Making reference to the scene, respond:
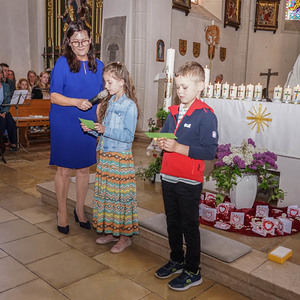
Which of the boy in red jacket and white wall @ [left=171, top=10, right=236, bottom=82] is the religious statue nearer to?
white wall @ [left=171, top=10, right=236, bottom=82]

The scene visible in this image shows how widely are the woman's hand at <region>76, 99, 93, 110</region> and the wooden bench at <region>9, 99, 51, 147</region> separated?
16.8 feet

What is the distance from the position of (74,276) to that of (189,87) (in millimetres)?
1531

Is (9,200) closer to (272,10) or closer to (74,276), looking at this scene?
(74,276)

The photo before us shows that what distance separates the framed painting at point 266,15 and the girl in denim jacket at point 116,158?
10.5 metres

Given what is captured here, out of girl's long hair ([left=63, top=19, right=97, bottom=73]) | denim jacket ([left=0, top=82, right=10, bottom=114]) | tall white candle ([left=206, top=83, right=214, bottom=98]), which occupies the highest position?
girl's long hair ([left=63, top=19, right=97, bottom=73])

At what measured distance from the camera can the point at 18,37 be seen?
41.1 ft

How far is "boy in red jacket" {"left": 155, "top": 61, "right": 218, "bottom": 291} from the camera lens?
2.26 m

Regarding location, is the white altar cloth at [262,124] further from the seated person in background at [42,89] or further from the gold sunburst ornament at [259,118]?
the seated person in background at [42,89]

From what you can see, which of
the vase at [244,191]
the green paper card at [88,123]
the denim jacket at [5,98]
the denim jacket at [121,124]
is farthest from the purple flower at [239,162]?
the denim jacket at [5,98]

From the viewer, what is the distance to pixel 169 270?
8.61ft

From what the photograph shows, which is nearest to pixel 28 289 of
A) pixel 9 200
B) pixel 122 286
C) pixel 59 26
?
pixel 122 286

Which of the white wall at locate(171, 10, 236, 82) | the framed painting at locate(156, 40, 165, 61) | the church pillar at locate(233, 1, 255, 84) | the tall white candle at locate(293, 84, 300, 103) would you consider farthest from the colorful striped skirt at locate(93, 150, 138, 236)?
the church pillar at locate(233, 1, 255, 84)

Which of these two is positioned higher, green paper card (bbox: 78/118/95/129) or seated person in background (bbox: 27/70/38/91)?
seated person in background (bbox: 27/70/38/91)

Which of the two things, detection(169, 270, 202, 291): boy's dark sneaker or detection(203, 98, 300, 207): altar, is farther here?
detection(203, 98, 300, 207): altar
